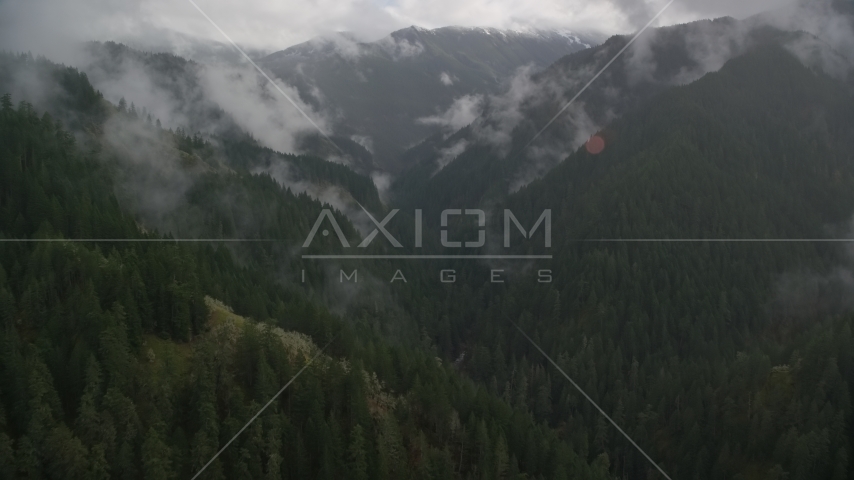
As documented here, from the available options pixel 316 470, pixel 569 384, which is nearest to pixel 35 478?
pixel 316 470

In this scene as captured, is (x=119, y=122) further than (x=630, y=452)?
Yes

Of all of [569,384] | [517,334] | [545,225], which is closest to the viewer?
[569,384]

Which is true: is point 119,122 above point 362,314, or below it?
above

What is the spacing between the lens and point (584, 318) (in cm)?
12781

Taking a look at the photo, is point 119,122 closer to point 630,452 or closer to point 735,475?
point 630,452

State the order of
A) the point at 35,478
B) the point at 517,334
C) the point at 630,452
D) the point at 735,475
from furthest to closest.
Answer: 1. the point at 517,334
2. the point at 630,452
3. the point at 735,475
4. the point at 35,478

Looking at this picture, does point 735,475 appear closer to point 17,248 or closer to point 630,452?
point 630,452

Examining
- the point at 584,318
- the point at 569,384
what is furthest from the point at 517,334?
the point at 569,384

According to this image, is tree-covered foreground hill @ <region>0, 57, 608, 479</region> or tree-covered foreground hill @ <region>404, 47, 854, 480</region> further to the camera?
tree-covered foreground hill @ <region>404, 47, 854, 480</region>

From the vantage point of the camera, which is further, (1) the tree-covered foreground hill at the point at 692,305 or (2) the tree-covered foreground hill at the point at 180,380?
(1) the tree-covered foreground hill at the point at 692,305

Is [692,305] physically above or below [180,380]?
below

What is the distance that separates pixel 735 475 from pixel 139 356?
2589 inches

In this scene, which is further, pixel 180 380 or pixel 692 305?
pixel 692 305

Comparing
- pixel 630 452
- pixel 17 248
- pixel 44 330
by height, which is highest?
pixel 17 248
